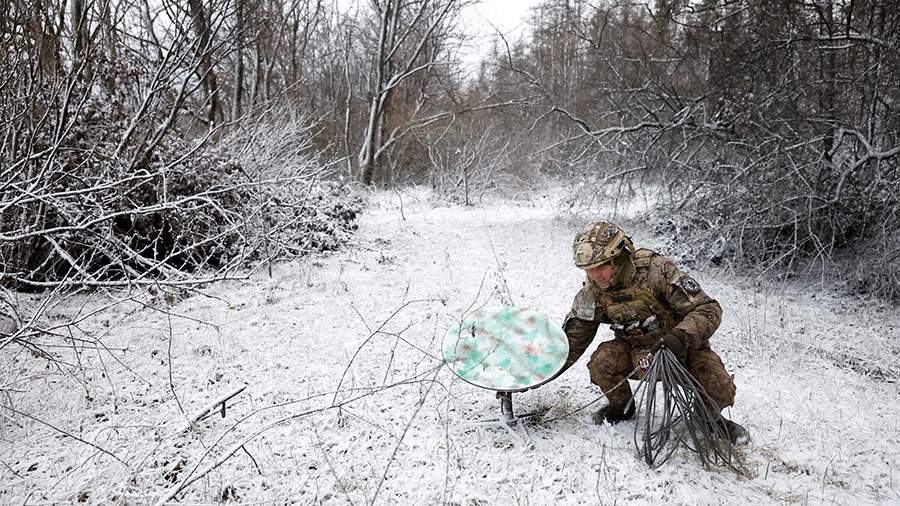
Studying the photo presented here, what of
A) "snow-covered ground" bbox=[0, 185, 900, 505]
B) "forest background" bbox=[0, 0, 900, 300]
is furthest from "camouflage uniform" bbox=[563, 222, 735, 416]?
"forest background" bbox=[0, 0, 900, 300]

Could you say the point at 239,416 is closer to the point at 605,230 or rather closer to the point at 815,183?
the point at 605,230

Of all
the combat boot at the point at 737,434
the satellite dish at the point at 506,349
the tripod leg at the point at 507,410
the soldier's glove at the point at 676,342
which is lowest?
the combat boot at the point at 737,434

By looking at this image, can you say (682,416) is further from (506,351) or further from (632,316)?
(506,351)

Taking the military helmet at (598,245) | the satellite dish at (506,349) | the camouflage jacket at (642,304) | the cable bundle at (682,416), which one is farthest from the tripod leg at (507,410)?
the military helmet at (598,245)

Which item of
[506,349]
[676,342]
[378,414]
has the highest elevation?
[676,342]

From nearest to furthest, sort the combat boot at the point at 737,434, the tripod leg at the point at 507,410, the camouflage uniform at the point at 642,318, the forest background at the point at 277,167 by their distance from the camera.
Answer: the camouflage uniform at the point at 642,318 → the combat boot at the point at 737,434 → the tripod leg at the point at 507,410 → the forest background at the point at 277,167

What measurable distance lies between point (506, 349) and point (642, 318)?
741 millimetres

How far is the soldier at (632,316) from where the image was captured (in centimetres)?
263

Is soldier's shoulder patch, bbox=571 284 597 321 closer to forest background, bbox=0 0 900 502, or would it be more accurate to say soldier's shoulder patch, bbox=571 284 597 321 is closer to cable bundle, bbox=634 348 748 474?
cable bundle, bbox=634 348 748 474

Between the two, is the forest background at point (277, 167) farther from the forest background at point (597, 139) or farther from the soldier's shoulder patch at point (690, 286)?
the soldier's shoulder patch at point (690, 286)

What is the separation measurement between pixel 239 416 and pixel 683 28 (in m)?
7.17

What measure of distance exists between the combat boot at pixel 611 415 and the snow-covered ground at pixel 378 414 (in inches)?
2.9

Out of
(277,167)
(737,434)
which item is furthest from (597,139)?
(737,434)

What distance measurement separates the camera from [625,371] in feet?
9.52
